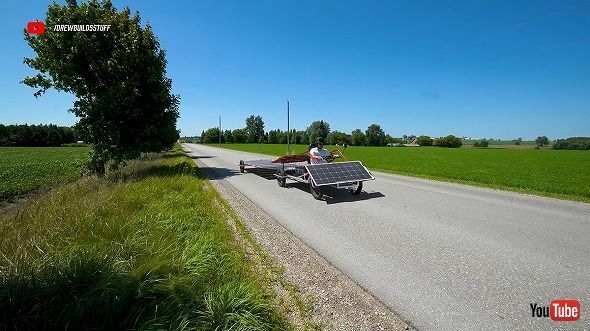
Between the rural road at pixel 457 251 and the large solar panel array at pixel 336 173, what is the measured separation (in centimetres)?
66

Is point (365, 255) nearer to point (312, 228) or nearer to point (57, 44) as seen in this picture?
point (312, 228)

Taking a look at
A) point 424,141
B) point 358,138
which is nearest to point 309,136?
point 358,138

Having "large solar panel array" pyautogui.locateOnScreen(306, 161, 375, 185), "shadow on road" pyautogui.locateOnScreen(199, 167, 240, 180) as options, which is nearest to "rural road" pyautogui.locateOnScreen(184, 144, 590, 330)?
"large solar panel array" pyautogui.locateOnScreen(306, 161, 375, 185)

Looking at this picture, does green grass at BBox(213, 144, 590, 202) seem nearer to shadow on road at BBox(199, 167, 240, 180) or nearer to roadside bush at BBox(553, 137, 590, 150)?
shadow on road at BBox(199, 167, 240, 180)

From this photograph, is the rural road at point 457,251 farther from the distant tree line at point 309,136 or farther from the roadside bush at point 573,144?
the roadside bush at point 573,144

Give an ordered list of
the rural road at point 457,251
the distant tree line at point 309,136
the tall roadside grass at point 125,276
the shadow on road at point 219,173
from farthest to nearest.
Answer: the distant tree line at point 309,136 < the shadow on road at point 219,173 < the rural road at point 457,251 < the tall roadside grass at point 125,276

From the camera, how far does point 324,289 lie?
11.3 ft

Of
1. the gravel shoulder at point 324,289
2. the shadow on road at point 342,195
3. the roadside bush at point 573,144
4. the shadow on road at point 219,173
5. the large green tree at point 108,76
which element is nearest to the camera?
the gravel shoulder at point 324,289

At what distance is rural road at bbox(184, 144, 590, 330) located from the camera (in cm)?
306

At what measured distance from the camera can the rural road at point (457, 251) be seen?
3.06m

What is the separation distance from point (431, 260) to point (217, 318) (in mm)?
3318

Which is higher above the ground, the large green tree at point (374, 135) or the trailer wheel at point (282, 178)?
the large green tree at point (374, 135)

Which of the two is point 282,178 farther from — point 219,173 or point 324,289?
point 324,289

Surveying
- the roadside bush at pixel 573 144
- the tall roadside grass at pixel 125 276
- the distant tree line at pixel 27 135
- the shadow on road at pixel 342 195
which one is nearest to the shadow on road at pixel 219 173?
the shadow on road at pixel 342 195
